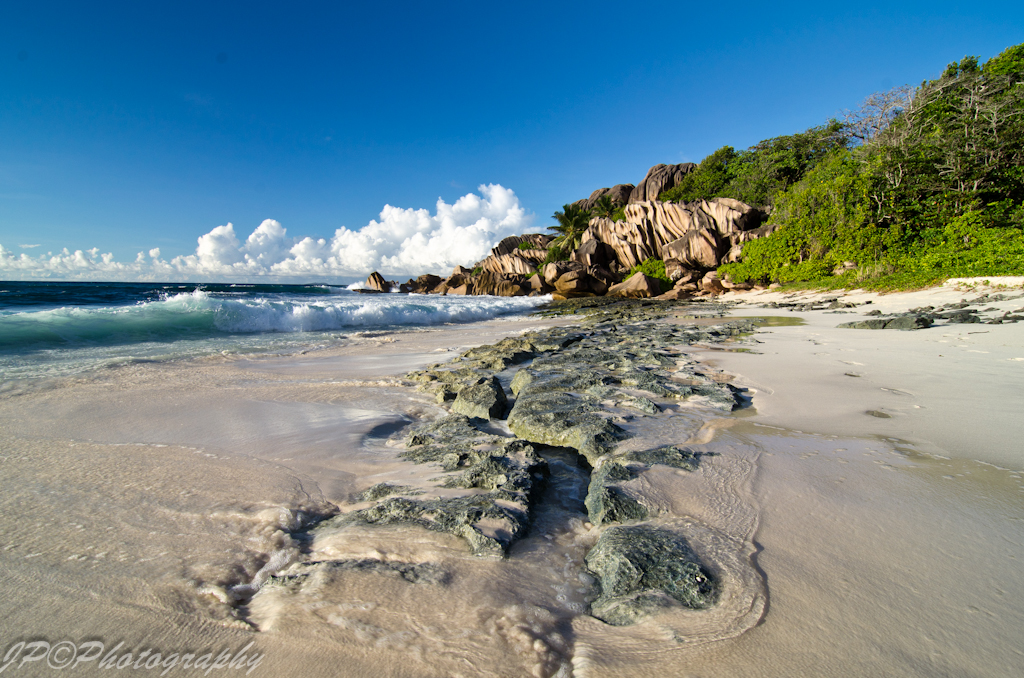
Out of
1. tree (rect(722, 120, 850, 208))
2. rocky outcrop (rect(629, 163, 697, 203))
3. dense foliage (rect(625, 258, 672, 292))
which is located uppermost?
rocky outcrop (rect(629, 163, 697, 203))

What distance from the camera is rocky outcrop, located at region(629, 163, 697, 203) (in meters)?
39.2

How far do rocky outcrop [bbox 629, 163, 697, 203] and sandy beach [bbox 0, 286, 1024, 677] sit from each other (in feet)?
131

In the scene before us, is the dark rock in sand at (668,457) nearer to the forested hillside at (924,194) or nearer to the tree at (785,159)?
the forested hillside at (924,194)

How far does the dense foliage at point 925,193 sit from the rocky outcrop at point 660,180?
68.3ft

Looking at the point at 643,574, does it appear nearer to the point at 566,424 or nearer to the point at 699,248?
the point at 566,424

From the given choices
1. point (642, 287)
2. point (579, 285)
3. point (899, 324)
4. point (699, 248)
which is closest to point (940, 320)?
point (899, 324)

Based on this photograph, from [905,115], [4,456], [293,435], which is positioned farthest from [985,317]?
[905,115]

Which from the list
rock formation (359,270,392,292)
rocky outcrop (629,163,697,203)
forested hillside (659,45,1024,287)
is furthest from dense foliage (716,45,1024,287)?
rock formation (359,270,392,292)

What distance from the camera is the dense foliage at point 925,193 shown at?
39.0 feet

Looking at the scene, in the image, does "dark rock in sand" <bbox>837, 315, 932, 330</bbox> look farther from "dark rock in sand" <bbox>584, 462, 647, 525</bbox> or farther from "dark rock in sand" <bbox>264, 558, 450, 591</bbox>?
"dark rock in sand" <bbox>264, 558, 450, 591</bbox>

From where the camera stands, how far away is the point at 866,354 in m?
4.66

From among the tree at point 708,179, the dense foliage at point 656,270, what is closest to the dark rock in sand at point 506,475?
the dense foliage at point 656,270

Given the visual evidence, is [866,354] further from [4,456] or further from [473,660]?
[4,456]

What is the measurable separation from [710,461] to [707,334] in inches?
217
